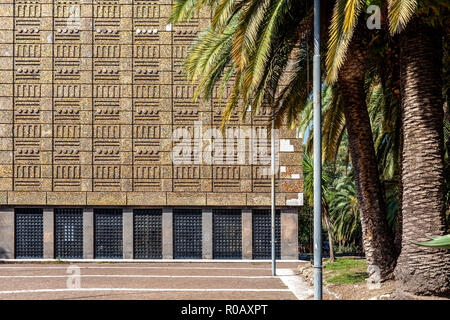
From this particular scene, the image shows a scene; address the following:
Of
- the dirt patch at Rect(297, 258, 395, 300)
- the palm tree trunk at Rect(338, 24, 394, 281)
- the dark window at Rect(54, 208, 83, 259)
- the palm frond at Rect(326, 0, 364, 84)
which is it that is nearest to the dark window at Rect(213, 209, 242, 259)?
the dark window at Rect(54, 208, 83, 259)

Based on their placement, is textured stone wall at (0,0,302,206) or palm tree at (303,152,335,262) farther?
textured stone wall at (0,0,302,206)

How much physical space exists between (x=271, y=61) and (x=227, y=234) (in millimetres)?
17075

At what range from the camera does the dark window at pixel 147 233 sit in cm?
3047

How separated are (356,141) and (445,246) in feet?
39.8

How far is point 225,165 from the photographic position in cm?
3027

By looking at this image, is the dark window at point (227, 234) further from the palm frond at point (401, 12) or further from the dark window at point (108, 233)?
the palm frond at point (401, 12)

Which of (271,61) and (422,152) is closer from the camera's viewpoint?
(422,152)

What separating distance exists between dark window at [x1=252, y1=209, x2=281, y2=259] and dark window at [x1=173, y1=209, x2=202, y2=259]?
3.27 meters

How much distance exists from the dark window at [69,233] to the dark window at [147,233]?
10.9 ft

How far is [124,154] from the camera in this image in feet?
99.6

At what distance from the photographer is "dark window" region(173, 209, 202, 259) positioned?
30.5 meters

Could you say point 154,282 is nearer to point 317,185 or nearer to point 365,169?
point 365,169

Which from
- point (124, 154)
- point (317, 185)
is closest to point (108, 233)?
point (124, 154)

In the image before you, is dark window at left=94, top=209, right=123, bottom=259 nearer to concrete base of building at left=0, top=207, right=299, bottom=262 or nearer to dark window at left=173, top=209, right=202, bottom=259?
concrete base of building at left=0, top=207, right=299, bottom=262
